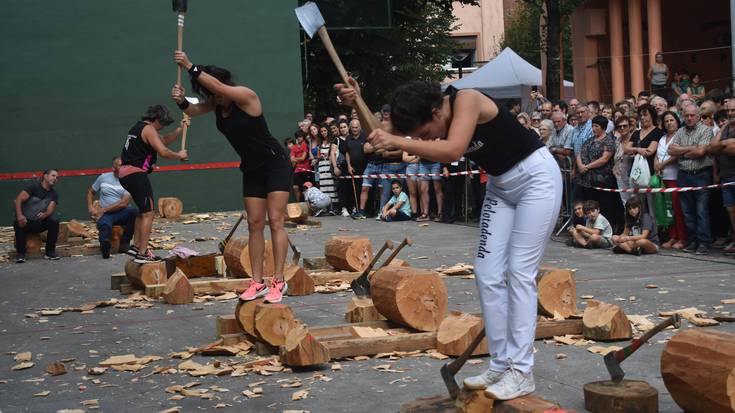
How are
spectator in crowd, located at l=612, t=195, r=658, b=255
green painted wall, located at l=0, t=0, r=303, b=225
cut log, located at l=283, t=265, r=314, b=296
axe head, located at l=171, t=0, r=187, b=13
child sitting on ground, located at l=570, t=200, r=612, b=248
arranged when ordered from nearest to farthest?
axe head, located at l=171, t=0, r=187, b=13 < cut log, located at l=283, t=265, r=314, b=296 < spectator in crowd, located at l=612, t=195, r=658, b=255 < child sitting on ground, located at l=570, t=200, r=612, b=248 < green painted wall, located at l=0, t=0, r=303, b=225

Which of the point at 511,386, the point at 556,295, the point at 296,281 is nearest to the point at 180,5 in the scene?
the point at 296,281

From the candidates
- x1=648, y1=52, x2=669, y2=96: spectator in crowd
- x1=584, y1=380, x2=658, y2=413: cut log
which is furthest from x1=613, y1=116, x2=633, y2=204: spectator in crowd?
x1=584, y1=380, x2=658, y2=413: cut log

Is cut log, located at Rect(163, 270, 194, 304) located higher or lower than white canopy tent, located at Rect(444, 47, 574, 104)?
lower

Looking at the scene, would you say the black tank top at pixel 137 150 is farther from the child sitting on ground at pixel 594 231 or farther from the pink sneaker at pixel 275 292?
the child sitting on ground at pixel 594 231

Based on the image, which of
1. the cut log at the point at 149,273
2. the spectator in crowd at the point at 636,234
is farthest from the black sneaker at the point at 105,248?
the spectator in crowd at the point at 636,234

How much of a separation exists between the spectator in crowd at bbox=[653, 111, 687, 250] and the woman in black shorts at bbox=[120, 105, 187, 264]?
5.86 meters

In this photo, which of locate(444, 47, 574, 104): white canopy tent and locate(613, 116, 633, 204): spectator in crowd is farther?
locate(444, 47, 574, 104): white canopy tent

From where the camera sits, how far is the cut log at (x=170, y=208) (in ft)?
71.4

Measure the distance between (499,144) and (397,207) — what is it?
43.1 ft

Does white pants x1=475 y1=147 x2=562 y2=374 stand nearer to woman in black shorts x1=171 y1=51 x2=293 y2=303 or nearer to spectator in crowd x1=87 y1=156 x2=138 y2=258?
woman in black shorts x1=171 y1=51 x2=293 y2=303


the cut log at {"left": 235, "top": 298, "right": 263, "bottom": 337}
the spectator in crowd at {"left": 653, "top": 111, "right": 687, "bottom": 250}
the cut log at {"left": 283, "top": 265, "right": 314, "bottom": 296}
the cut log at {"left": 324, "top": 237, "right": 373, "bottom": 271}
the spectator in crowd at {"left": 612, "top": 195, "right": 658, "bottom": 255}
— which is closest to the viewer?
the cut log at {"left": 235, "top": 298, "right": 263, "bottom": 337}

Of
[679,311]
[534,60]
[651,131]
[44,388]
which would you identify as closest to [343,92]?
[44,388]

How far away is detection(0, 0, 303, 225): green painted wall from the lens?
72.4 feet

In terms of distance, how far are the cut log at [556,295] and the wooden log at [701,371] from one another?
2.45m
